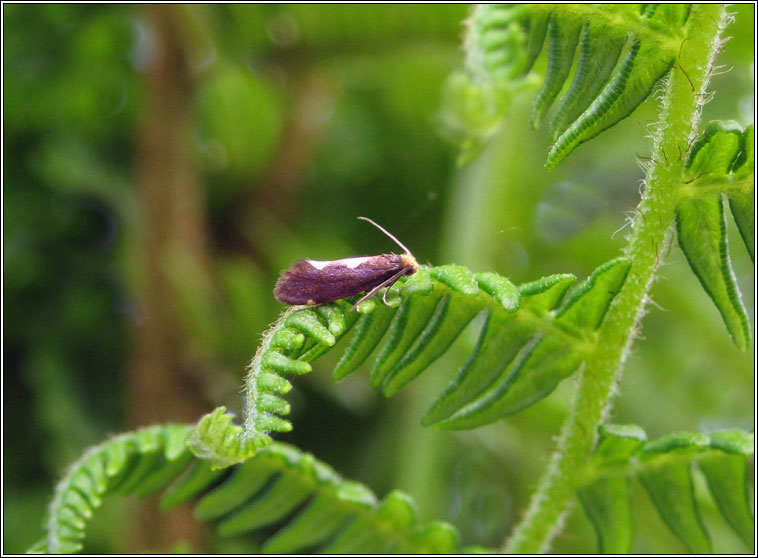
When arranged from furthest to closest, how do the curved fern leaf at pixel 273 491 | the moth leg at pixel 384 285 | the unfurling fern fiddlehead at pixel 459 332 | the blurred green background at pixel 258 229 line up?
1. the blurred green background at pixel 258 229
2. the curved fern leaf at pixel 273 491
3. the moth leg at pixel 384 285
4. the unfurling fern fiddlehead at pixel 459 332

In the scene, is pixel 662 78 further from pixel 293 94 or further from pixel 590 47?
pixel 293 94

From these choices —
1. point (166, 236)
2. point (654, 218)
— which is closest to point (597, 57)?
point (654, 218)

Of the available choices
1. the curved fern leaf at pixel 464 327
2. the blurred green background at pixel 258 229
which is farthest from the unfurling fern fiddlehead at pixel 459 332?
the blurred green background at pixel 258 229

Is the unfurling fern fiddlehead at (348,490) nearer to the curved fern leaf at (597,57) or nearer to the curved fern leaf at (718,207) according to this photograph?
the curved fern leaf at (718,207)

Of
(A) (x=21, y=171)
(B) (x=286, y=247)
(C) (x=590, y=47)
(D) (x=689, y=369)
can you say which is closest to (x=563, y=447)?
(C) (x=590, y=47)

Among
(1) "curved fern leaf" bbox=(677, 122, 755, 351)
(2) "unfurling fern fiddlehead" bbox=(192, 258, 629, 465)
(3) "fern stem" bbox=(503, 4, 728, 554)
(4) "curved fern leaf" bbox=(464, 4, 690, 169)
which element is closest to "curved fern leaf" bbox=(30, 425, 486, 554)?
(2) "unfurling fern fiddlehead" bbox=(192, 258, 629, 465)

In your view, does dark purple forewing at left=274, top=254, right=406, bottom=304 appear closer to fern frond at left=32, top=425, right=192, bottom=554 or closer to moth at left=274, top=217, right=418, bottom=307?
moth at left=274, top=217, right=418, bottom=307
